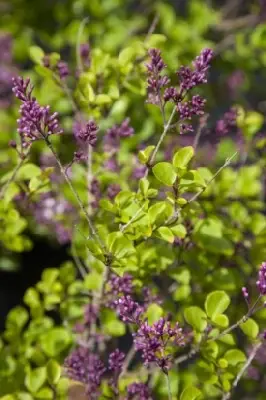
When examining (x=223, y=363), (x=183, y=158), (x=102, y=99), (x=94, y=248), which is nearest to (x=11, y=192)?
(x=102, y=99)

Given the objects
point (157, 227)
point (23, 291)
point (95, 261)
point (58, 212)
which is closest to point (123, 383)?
point (95, 261)

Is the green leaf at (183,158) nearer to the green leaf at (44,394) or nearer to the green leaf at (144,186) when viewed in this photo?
the green leaf at (144,186)

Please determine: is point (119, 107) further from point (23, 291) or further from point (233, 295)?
point (23, 291)

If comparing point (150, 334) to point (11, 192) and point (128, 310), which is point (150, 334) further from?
point (11, 192)

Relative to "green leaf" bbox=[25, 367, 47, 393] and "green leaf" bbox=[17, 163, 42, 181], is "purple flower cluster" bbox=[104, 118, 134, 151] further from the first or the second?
"green leaf" bbox=[25, 367, 47, 393]

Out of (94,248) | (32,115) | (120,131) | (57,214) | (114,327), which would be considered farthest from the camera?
(57,214)
